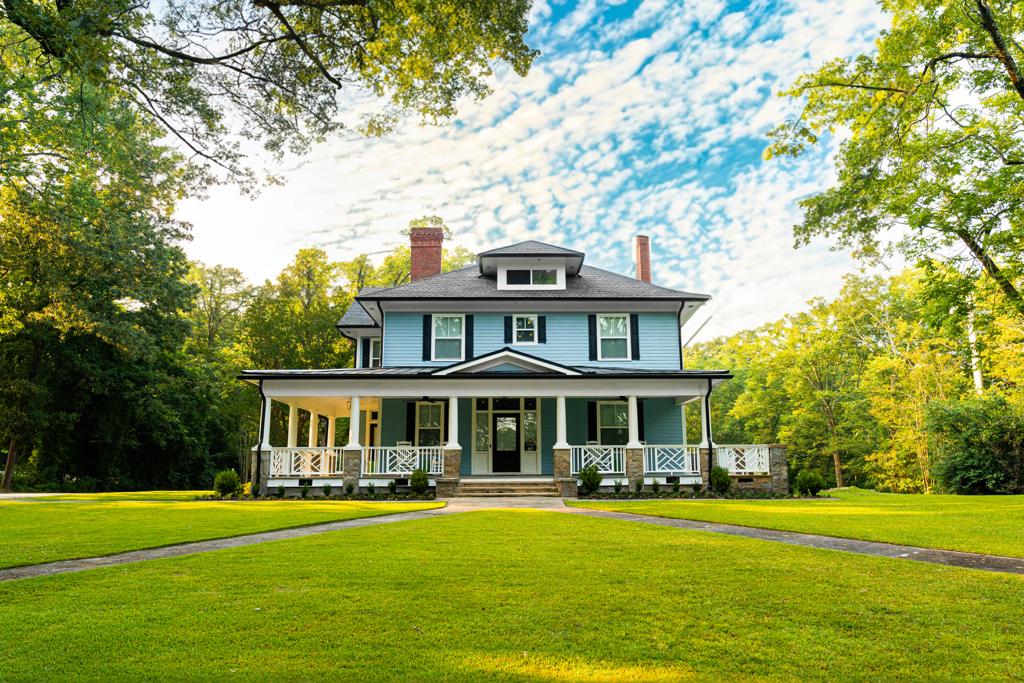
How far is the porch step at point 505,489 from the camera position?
16.9 meters

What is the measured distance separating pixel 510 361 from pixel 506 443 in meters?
3.13

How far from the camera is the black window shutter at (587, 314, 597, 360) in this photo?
69.5 feet

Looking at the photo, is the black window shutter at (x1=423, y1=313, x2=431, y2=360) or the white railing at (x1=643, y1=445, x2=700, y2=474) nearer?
the white railing at (x1=643, y1=445, x2=700, y2=474)

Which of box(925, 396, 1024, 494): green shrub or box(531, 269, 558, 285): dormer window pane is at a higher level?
box(531, 269, 558, 285): dormer window pane

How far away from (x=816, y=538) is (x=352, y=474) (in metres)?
13.1

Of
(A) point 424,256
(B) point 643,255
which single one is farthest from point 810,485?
(A) point 424,256

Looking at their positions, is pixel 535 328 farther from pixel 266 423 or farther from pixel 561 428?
pixel 266 423

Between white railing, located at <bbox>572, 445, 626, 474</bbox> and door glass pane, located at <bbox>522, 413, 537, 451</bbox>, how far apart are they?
2.02m

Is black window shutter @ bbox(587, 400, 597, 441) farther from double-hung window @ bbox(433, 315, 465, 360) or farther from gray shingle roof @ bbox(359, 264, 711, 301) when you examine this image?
double-hung window @ bbox(433, 315, 465, 360)

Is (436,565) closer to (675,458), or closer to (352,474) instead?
(352,474)

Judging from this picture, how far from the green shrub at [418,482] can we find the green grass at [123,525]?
3.71 m

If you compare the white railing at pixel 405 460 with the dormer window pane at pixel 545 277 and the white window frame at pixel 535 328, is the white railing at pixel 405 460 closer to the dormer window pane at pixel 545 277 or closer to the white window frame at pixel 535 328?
the white window frame at pixel 535 328

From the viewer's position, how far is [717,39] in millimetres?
13984

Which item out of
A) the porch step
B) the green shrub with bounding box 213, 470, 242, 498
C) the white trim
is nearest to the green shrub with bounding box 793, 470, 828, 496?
the porch step
